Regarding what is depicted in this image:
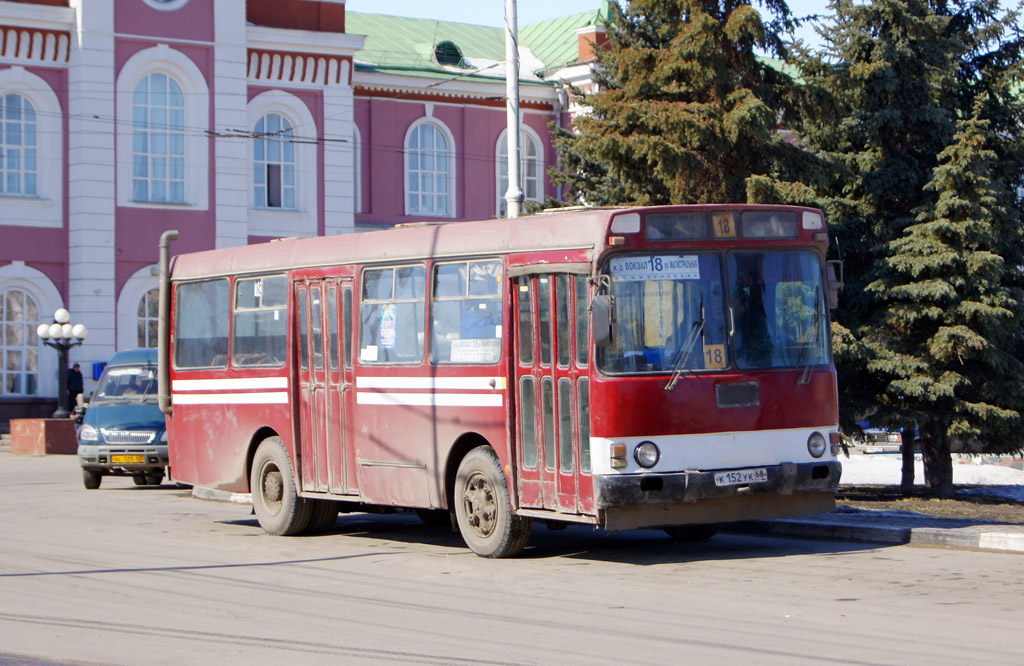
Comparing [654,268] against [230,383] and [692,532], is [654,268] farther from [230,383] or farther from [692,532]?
[230,383]

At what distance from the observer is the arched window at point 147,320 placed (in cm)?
3909

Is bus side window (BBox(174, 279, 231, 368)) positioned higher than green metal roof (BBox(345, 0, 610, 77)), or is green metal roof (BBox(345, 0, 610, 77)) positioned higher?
green metal roof (BBox(345, 0, 610, 77))

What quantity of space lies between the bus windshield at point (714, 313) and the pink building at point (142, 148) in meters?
23.8

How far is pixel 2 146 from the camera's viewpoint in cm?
3847

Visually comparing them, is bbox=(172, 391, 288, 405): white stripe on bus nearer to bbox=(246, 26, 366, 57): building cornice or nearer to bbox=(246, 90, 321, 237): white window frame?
bbox=(246, 90, 321, 237): white window frame

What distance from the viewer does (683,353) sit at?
11703 millimetres

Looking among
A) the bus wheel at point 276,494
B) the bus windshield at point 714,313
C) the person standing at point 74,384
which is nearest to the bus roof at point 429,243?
the bus windshield at point 714,313

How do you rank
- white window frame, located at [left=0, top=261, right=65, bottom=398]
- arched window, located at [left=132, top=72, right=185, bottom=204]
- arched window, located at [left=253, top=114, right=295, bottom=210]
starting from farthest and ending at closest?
1. arched window, located at [left=253, top=114, right=295, bottom=210]
2. arched window, located at [left=132, top=72, right=185, bottom=204]
3. white window frame, located at [left=0, top=261, right=65, bottom=398]

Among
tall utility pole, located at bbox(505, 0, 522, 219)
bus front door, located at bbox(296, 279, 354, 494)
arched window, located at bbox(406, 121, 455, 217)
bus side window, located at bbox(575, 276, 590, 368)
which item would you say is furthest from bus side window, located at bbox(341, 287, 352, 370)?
arched window, located at bbox(406, 121, 455, 217)

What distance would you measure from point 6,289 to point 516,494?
96.3ft

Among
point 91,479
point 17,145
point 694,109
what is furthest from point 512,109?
point 17,145

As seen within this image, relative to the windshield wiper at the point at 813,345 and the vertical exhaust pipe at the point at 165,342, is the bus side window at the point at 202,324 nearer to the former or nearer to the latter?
the vertical exhaust pipe at the point at 165,342

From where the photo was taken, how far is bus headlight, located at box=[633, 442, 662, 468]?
11469mm

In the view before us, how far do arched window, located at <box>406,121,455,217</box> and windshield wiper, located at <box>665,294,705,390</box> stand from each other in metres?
34.8
